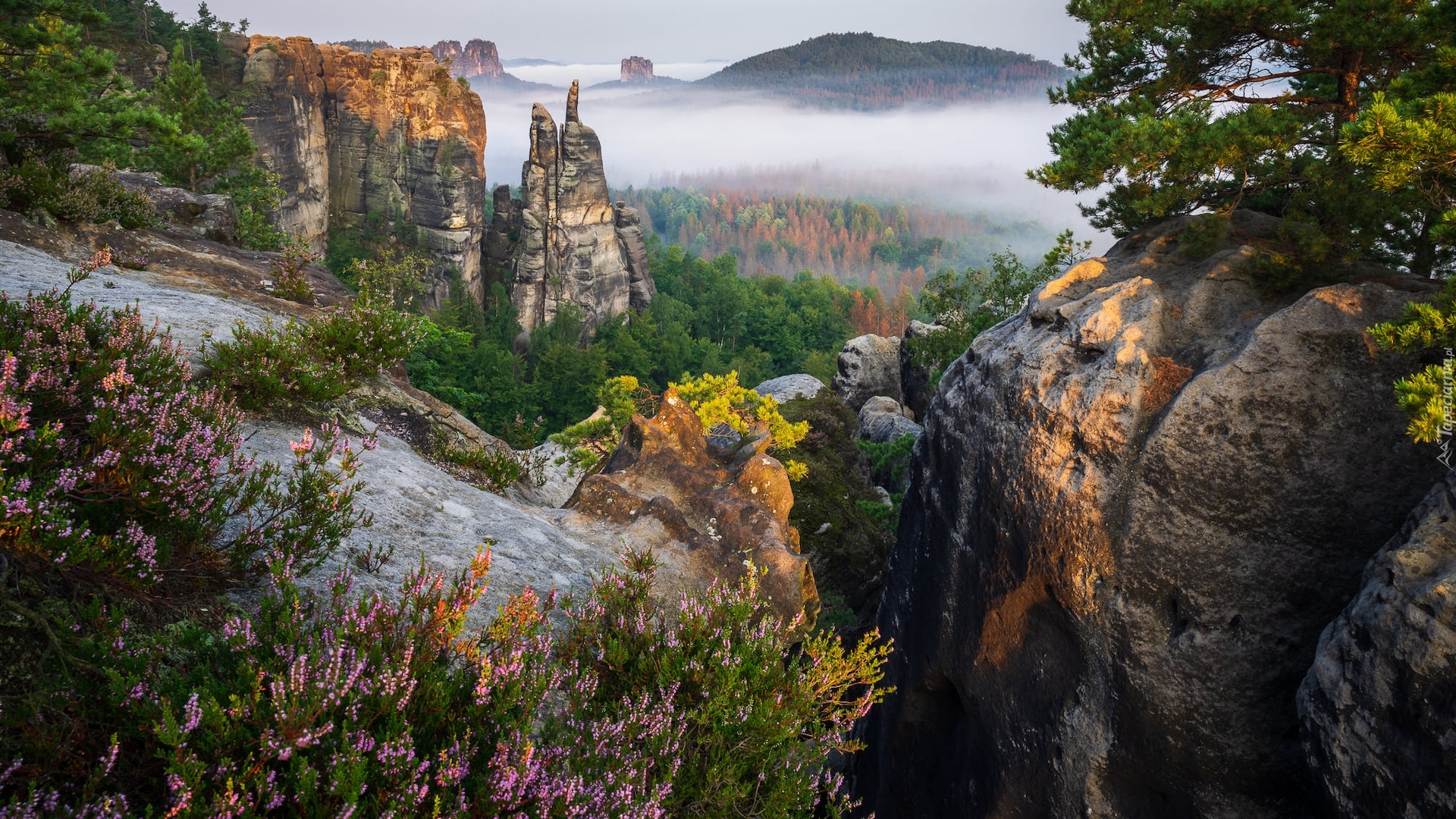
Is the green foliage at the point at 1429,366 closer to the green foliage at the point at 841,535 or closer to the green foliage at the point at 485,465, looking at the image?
the green foliage at the point at 485,465

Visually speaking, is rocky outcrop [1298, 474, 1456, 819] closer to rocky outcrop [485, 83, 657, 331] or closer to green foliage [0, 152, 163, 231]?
green foliage [0, 152, 163, 231]

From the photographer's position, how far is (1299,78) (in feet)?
38.9

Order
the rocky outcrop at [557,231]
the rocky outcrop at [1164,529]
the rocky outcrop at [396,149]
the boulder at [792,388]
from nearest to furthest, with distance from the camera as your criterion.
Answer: the rocky outcrop at [1164,529] < the boulder at [792,388] < the rocky outcrop at [396,149] < the rocky outcrop at [557,231]

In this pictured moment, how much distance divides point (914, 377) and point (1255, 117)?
95.7 ft

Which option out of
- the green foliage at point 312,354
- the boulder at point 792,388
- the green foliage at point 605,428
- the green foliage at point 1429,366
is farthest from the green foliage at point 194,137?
the green foliage at point 1429,366

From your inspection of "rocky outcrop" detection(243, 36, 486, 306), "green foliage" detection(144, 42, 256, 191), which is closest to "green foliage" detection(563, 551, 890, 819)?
"green foliage" detection(144, 42, 256, 191)

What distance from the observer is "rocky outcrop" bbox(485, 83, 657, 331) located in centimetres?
5872

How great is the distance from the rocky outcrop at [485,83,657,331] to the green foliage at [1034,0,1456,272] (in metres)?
52.4

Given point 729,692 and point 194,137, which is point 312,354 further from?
point 194,137

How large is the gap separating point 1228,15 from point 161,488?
36.7ft

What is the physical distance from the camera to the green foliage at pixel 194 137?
2634cm

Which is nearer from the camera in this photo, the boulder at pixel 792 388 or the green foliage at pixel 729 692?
the green foliage at pixel 729 692

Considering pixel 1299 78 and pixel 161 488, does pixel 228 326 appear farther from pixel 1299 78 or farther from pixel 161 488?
pixel 1299 78

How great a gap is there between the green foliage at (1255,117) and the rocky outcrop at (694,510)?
5459 millimetres
